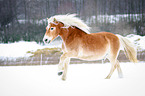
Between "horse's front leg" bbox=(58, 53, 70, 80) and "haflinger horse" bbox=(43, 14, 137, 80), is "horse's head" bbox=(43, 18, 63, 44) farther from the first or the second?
"horse's front leg" bbox=(58, 53, 70, 80)

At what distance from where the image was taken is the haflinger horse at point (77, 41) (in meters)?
3.16

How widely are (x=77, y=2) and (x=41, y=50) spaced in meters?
2.89

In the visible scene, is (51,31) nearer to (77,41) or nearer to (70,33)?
(70,33)

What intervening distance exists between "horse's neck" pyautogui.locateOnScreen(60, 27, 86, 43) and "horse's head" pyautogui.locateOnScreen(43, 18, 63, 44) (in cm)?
14

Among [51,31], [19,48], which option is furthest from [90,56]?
[19,48]

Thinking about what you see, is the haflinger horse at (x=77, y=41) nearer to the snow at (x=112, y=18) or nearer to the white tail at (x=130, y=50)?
the white tail at (x=130, y=50)

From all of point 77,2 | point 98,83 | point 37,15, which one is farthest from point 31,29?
point 98,83

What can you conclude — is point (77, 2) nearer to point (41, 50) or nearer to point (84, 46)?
point (41, 50)

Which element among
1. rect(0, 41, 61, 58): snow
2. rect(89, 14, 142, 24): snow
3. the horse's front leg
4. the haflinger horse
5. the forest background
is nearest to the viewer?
the horse's front leg

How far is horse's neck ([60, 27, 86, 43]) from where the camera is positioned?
3.27m

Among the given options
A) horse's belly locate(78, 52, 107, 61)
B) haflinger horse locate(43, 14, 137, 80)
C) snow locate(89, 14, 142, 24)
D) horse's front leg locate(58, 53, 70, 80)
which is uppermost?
snow locate(89, 14, 142, 24)

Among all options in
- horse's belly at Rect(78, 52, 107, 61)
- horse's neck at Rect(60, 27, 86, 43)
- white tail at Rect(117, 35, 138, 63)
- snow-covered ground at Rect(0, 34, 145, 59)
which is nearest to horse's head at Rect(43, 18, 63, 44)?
horse's neck at Rect(60, 27, 86, 43)

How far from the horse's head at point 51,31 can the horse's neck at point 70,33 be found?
0.48 feet

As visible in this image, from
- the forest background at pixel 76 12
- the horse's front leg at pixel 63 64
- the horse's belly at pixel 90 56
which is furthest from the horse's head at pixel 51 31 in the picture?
the forest background at pixel 76 12
